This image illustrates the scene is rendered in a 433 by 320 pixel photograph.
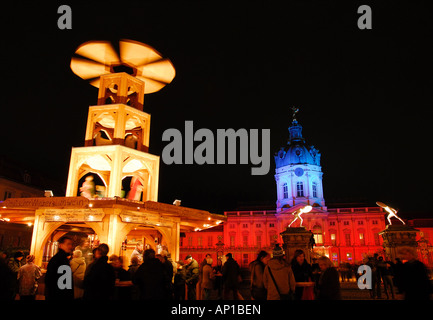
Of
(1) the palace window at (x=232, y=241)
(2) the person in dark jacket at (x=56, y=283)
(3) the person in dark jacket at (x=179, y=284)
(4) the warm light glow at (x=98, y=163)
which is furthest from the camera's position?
(1) the palace window at (x=232, y=241)

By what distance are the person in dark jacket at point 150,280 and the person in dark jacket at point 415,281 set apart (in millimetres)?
4657

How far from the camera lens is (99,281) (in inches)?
229

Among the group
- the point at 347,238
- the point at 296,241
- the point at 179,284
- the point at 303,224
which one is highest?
the point at 303,224

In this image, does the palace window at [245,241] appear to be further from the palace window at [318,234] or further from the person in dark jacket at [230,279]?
the person in dark jacket at [230,279]

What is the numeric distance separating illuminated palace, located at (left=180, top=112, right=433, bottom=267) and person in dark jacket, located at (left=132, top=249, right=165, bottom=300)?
5777cm

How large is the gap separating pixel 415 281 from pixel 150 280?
501cm

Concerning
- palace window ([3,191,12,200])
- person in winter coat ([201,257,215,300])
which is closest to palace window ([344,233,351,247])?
palace window ([3,191,12,200])

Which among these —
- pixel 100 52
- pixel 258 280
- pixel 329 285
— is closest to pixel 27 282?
pixel 258 280

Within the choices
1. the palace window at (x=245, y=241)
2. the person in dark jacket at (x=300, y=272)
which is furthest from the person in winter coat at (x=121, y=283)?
the palace window at (x=245, y=241)

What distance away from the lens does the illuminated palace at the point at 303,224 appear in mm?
63594

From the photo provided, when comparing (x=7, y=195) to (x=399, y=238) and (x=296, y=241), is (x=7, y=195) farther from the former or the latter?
(x=399, y=238)

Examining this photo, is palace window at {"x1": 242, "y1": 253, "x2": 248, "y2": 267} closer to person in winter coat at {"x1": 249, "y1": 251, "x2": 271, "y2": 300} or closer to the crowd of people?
the crowd of people

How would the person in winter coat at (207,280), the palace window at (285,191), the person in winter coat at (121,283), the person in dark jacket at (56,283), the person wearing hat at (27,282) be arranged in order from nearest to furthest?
the person in dark jacket at (56,283) < the person in winter coat at (121,283) < the person wearing hat at (27,282) < the person in winter coat at (207,280) < the palace window at (285,191)
